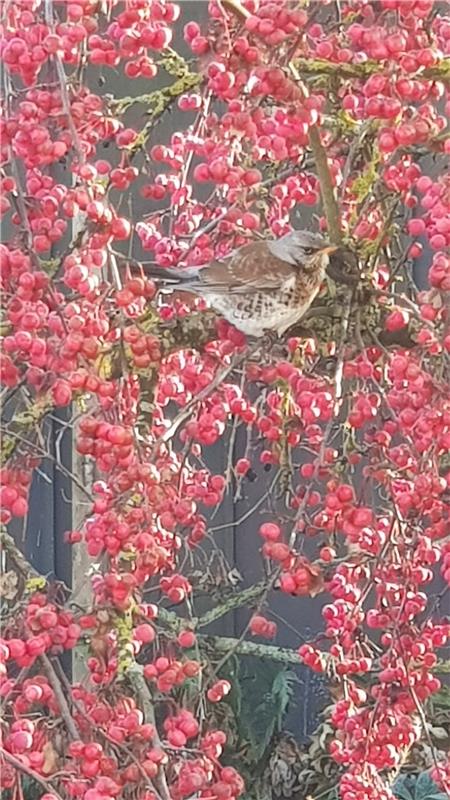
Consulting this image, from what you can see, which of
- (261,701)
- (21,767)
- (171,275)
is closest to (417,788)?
(261,701)

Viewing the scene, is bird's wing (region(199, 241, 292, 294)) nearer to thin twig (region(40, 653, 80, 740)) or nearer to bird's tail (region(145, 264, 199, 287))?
bird's tail (region(145, 264, 199, 287))

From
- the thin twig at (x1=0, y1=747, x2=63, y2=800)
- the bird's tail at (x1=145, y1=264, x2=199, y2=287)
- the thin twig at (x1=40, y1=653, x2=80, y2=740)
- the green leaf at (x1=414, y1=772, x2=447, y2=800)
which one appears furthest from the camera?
the green leaf at (x1=414, y1=772, x2=447, y2=800)

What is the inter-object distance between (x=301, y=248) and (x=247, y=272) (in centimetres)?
8

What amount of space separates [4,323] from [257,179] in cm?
33

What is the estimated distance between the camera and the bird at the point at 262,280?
139 centimetres

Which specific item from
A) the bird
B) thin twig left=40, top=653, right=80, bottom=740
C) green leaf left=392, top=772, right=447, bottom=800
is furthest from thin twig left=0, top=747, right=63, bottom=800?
green leaf left=392, top=772, right=447, bottom=800

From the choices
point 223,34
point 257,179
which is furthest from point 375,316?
point 223,34

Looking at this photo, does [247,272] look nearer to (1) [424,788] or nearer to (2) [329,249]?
(2) [329,249]

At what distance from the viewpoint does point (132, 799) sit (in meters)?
1.16

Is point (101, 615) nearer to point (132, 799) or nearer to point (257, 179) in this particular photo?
point (132, 799)

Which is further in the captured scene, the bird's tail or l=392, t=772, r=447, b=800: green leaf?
l=392, t=772, r=447, b=800: green leaf

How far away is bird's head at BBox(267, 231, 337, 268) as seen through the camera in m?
1.41

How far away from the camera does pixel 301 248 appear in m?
1.46

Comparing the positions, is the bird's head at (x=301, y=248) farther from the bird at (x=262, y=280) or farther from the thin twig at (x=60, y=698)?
the thin twig at (x=60, y=698)
